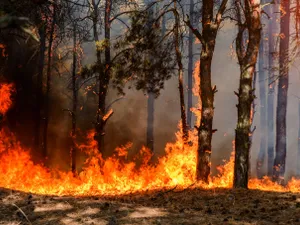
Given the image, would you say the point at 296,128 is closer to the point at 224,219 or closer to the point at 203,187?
the point at 203,187

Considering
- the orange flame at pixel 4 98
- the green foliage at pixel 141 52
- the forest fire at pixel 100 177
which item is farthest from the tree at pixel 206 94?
the orange flame at pixel 4 98

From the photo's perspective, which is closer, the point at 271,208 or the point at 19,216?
the point at 19,216

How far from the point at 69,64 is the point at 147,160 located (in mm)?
12541

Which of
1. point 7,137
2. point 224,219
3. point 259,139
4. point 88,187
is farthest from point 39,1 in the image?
point 259,139

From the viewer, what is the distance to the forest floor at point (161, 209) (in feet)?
20.8

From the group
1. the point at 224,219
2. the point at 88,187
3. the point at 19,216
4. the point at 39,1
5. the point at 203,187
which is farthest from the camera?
the point at 88,187

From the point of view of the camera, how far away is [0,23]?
4.17 metres

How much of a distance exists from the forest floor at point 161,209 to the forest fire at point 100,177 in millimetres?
1819

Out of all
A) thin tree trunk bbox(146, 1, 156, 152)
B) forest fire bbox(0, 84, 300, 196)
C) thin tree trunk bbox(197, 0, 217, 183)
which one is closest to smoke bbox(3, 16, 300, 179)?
thin tree trunk bbox(146, 1, 156, 152)

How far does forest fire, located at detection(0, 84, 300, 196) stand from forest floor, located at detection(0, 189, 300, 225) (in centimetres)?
182

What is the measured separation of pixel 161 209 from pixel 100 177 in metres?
11.0

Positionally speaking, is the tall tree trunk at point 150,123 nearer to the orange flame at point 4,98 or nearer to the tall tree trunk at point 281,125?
the orange flame at point 4,98

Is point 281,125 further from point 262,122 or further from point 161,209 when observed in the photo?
point 161,209

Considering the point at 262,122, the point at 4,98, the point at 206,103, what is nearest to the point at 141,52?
the point at 206,103
